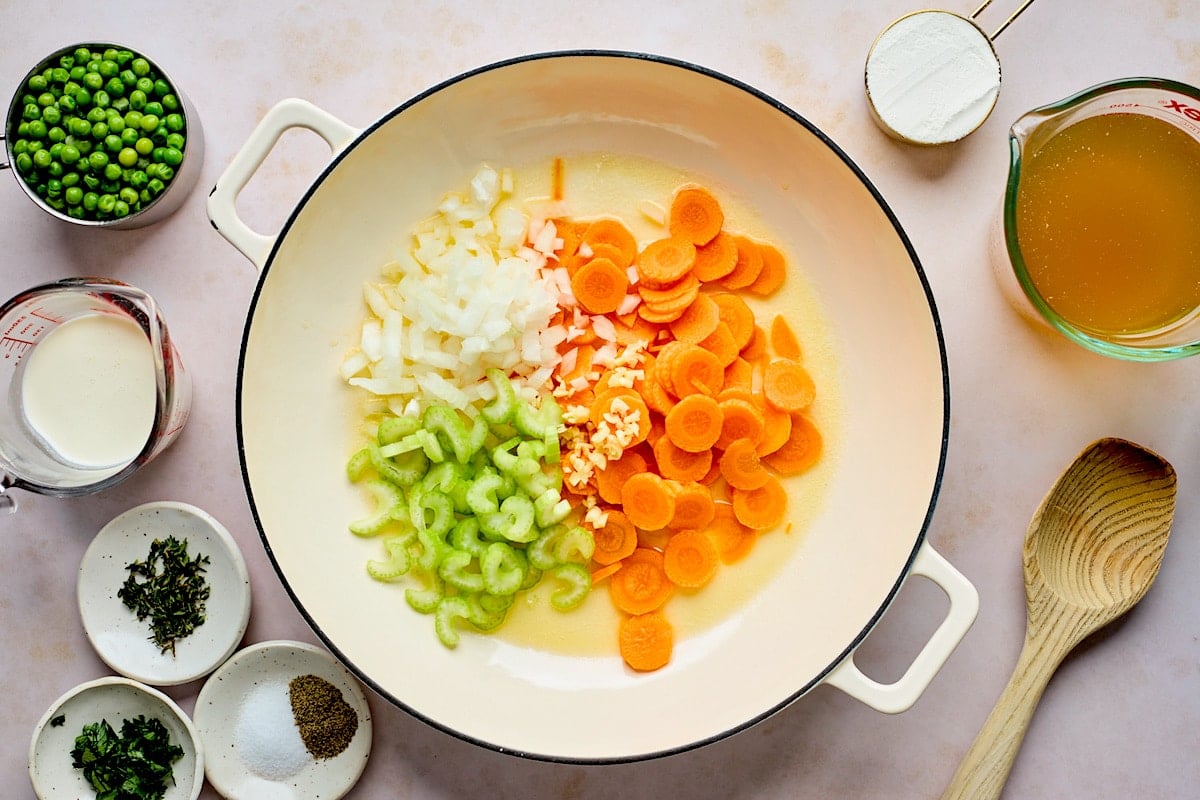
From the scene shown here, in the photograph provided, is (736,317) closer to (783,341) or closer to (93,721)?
(783,341)

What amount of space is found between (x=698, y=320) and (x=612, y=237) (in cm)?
26

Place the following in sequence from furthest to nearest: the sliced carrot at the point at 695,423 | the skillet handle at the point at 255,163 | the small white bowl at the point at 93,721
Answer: the small white bowl at the point at 93,721 → the sliced carrot at the point at 695,423 → the skillet handle at the point at 255,163

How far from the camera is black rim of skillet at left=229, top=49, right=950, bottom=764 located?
5.66 feet

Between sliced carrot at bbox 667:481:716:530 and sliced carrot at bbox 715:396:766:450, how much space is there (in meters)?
0.12

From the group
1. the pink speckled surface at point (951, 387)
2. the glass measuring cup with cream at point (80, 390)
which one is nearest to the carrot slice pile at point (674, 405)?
the pink speckled surface at point (951, 387)

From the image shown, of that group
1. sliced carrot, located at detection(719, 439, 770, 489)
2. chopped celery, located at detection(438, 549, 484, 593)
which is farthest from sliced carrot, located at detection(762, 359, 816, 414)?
chopped celery, located at detection(438, 549, 484, 593)

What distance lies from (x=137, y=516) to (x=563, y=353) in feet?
3.37

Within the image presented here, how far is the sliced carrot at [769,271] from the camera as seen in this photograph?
1934 millimetres

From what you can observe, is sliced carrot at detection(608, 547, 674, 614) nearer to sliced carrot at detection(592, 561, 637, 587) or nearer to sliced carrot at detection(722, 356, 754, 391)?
sliced carrot at detection(592, 561, 637, 587)

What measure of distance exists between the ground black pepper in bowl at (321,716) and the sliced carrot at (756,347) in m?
1.20

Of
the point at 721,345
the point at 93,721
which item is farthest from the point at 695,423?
the point at 93,721

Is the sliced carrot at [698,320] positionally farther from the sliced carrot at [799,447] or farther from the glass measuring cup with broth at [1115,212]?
the glass measuring cup with broth at [1115,212]

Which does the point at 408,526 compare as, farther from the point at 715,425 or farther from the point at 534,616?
the point at 715,425

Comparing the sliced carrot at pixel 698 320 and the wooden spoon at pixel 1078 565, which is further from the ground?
the sliced carrot at pixel 698 320
